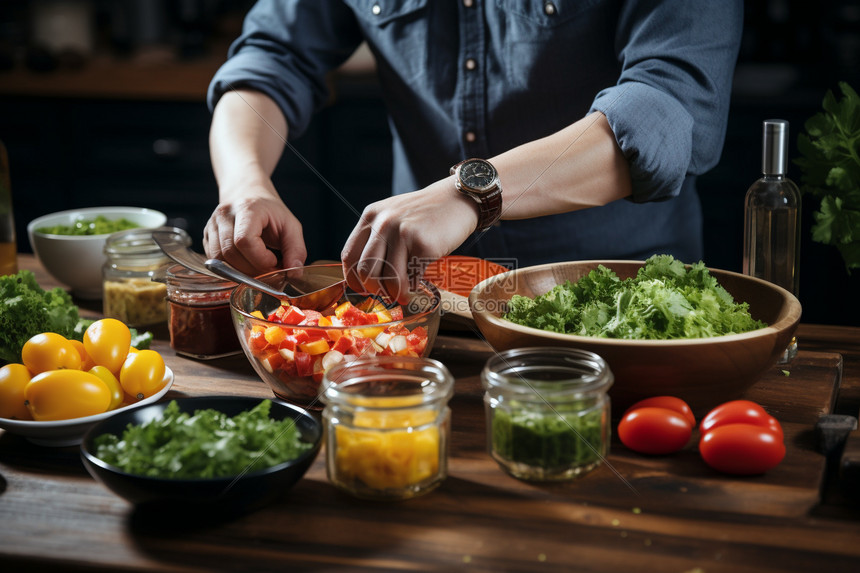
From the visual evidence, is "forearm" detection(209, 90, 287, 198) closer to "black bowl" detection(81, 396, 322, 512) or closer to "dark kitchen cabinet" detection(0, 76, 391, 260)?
"black bowl" detection(81, 396, 322, 512)

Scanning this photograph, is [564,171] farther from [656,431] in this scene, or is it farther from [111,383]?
[111,383]

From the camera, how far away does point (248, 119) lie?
69.7 inches

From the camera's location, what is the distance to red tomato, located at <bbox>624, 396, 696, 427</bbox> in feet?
3.15

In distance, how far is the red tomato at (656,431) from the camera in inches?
36.3

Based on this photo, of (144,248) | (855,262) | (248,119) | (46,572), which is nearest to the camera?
(46,572)

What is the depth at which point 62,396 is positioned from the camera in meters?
0.95

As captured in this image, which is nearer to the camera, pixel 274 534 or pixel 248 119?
pixel 274 534

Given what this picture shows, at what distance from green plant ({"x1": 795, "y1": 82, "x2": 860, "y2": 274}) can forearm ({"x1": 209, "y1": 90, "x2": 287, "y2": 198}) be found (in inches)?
36.7

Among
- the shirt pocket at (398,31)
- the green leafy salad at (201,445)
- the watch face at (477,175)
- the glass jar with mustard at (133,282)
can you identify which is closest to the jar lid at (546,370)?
the green leafy salad at (201,445)

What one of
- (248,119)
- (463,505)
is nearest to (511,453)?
(463,505)

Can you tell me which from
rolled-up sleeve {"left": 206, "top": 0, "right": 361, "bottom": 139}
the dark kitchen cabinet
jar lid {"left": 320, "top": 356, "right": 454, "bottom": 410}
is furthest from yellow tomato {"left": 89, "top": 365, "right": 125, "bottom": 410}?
the dark kitchen cabinet

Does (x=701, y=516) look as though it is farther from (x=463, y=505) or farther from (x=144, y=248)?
(x=144, y=248)

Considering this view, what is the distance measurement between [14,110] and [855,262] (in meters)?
3.24

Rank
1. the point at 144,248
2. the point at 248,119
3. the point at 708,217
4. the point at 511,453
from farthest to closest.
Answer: the point at 708,217 < the point at 248,119 < the point at 144,248 < the point at 511,453
